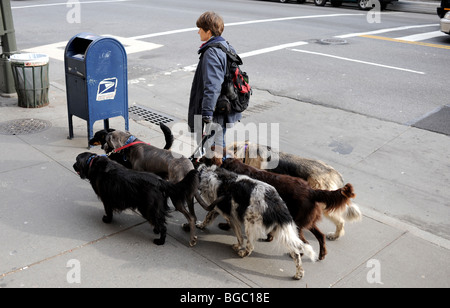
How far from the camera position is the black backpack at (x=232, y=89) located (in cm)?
513

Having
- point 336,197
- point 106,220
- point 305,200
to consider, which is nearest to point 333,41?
point 305,200

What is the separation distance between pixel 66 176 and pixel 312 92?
5.80m

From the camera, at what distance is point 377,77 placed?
34.5 feet

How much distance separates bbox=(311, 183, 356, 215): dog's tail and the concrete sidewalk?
2.12 ft

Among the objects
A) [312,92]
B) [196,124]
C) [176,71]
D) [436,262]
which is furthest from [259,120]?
[436,262]

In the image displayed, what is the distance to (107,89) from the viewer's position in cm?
646

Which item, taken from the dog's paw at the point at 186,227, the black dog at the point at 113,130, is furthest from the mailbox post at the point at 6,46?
the dog's paw at the point at 186,227

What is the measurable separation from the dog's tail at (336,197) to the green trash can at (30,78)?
5.91 meters

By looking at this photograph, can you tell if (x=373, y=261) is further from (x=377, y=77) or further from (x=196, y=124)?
(x=377, y=77)

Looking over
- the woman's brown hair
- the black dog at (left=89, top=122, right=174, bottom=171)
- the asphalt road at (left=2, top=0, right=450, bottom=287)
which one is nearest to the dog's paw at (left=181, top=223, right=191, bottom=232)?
the asphalt road at (left=2, top=0, right=450, bottom=287)

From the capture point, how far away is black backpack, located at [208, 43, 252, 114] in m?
5.13

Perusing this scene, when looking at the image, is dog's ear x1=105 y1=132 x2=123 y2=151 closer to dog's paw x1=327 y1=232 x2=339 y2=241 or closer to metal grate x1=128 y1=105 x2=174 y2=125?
metal grate x1=128 y1=105 x2=174 y2=125

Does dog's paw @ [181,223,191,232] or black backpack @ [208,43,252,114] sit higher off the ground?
black backpack @ [208,43,252,114]

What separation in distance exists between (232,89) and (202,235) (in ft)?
5.80
